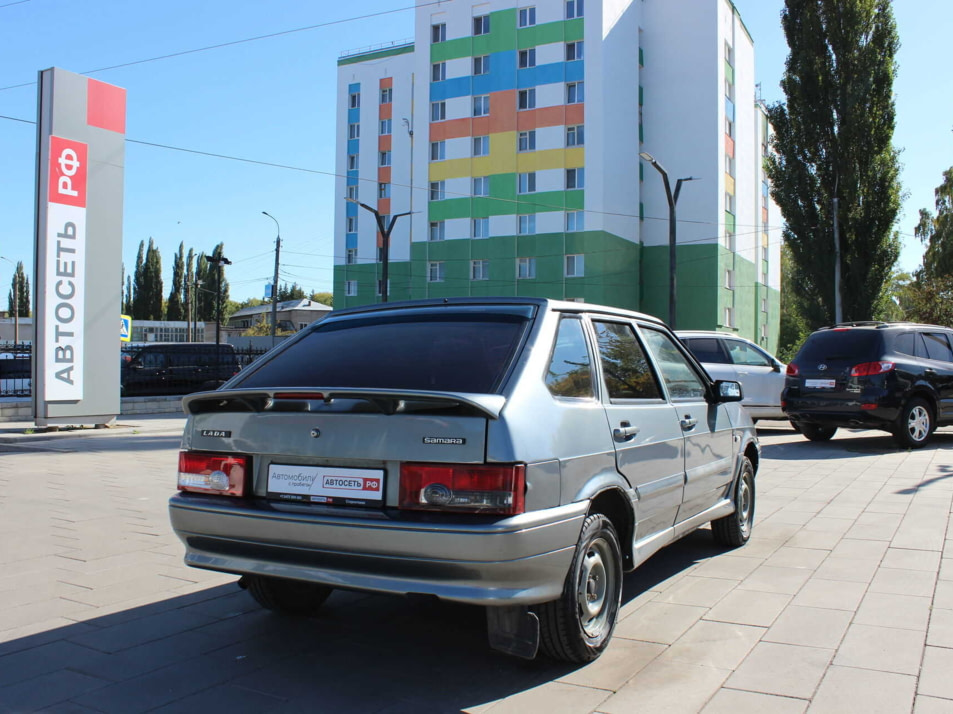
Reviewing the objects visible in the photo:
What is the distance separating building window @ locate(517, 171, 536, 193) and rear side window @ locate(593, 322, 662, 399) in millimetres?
38647

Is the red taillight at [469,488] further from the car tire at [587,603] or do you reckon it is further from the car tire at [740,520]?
the car tire at [740,520]

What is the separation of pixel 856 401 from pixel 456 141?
35709 mm

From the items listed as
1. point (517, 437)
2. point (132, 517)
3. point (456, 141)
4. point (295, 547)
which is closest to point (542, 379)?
point (517, 437)

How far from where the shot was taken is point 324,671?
3.49 m

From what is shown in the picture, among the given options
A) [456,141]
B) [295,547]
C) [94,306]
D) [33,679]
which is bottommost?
[33,679]

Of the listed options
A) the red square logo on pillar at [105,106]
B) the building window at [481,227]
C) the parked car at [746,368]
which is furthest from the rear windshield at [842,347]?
the building window at [481,227]

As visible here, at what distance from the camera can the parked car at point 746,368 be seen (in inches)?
568

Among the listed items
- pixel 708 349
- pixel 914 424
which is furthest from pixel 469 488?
pixel 708 349

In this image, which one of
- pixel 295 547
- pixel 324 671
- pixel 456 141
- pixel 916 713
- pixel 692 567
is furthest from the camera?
pixel 456 141

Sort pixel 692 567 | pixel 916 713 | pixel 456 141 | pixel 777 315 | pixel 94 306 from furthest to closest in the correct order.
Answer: pixel 777 315 < pixel 456 141 < pixel 94 306 < pixel 692 567 < pixel 916 713

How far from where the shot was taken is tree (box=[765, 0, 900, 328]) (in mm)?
32281

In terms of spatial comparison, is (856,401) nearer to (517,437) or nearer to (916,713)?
(916,713)

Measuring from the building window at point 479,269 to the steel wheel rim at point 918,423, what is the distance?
3263 cm

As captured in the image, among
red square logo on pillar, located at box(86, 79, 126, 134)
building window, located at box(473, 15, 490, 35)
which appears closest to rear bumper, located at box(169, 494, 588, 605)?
red square logo on pillar, located at box(86, 79, 126, 134)
